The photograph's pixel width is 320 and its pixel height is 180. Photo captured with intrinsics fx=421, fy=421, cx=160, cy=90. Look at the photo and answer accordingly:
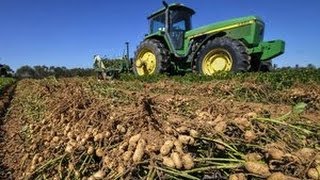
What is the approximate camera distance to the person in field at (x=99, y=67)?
59.1 feet

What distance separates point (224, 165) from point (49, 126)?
99.8 inches

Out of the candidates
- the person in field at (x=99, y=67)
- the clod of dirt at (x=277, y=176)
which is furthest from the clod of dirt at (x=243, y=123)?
the person in field at (x=99, y=67)

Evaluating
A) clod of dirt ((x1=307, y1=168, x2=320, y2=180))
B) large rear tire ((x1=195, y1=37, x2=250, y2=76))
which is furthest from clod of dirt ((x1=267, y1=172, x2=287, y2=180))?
large rear tire ((x1=195, y1=37, x2=250, y2=76))

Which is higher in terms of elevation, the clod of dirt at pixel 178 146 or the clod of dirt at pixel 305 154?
the clod of dirt at pixel 305 154

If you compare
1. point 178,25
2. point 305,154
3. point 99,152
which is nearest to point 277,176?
point 305,154

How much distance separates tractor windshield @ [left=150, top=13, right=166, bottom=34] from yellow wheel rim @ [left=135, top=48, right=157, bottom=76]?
801 millimetres

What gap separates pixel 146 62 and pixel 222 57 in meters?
4.02

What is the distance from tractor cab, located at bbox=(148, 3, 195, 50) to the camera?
13.6 m

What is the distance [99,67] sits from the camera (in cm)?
1892

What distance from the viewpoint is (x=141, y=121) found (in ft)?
9.45

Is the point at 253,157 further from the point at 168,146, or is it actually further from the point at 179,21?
the point at 179,21

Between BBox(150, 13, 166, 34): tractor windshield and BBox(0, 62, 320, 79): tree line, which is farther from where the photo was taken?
BBox(0, 62, 320, 79): tree line

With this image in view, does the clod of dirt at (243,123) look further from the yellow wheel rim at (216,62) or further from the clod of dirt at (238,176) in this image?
the yellow wheel rim at (216,62)

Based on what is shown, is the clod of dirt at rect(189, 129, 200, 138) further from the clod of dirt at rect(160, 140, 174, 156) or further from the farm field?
the clod of dirt at rect(160, 140, 174, 156)
